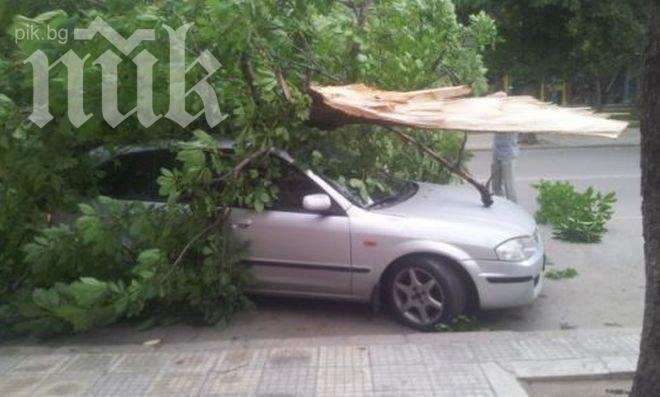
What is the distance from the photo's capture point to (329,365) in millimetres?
5648

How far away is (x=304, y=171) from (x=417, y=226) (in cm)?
103

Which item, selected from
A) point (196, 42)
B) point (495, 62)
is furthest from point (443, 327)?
point (495, 62)

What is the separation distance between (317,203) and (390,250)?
667 millimetres

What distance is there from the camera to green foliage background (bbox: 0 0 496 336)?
20.3 ft

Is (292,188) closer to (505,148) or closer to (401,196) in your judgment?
(401,196)

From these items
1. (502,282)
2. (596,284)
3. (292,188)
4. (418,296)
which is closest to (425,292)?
(418,296)

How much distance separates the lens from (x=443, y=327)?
6453 mm

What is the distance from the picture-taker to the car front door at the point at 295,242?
667 cm

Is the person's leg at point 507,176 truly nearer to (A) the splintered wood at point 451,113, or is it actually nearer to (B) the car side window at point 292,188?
(A) the splintered wood at point 451,113

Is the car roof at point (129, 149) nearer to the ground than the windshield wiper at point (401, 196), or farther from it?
farther from it

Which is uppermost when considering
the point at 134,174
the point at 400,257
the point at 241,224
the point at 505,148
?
the point at 505,148

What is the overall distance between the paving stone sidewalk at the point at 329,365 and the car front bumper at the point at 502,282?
35cm
